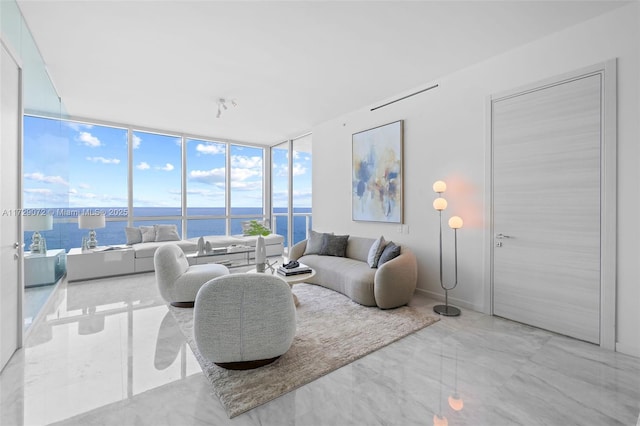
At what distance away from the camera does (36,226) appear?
304 cm

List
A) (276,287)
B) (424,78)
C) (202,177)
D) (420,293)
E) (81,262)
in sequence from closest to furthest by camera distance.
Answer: (276,287) → (424,78) → (420,293) → (81,262) → (202,177)

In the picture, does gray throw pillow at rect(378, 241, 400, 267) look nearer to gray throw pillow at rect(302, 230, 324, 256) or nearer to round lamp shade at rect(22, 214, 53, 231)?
gray throw pillow at rect(302, 230, 324, 256)

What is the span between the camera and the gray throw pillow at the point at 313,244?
16.1 ft

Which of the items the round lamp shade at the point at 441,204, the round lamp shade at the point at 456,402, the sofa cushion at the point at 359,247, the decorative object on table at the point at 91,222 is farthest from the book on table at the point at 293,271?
the decorative object on table at the point at 91,222

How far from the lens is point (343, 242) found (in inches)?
189

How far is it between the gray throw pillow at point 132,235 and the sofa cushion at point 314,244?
3.55m

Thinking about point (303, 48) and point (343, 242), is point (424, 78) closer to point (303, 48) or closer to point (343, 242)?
point (303, 48)

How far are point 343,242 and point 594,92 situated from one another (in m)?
3.44

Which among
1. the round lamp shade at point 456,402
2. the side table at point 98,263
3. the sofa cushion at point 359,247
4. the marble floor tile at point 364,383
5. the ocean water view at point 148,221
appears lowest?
the round lamp shade at point 456,402

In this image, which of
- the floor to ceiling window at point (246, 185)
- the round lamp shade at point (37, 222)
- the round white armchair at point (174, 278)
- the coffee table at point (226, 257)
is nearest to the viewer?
the round lamp shade at point (37, 222)

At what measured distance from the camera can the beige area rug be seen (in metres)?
1.91

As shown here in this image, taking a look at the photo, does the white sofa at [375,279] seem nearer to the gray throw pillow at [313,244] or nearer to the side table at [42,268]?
the gray throw pillow at [313,244]

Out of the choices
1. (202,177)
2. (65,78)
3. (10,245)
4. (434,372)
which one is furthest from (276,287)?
(202,177)

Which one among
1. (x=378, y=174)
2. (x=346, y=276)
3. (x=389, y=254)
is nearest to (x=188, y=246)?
(x=346, y=276)
